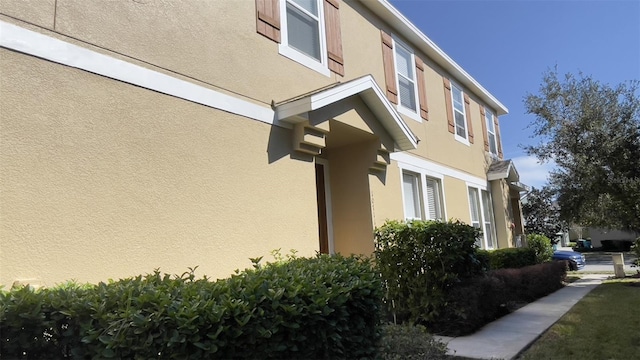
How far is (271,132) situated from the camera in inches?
245

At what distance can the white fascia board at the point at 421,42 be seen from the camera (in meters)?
9.40

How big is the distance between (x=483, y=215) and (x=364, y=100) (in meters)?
8.40

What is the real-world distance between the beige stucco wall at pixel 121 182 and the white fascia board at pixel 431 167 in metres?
3.90

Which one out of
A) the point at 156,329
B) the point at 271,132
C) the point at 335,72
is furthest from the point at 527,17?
the point at 156,329

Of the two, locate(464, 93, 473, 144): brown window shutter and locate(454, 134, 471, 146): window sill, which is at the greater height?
locate(464, 93, 473, 144): brown window shutter

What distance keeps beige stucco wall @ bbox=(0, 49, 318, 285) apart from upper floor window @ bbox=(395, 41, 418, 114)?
17.1ft

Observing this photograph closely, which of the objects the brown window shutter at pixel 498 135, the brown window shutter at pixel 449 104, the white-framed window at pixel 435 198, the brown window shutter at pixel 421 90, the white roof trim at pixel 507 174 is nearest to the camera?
the white-framed window at pixel 435 198

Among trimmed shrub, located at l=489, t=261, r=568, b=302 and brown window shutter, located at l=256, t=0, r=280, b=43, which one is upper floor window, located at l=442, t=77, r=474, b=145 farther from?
brown window shutter, located at l=256, t=0, r=280, b=43

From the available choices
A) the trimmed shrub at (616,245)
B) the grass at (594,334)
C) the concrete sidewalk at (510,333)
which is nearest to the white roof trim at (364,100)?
the concrete sidewalk at (510,333)

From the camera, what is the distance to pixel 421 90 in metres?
11.0

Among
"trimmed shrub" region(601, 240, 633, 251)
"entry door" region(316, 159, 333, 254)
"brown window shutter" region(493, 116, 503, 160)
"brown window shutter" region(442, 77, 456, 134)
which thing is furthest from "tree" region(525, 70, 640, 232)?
"trimmed shrub" region(601, 240, 633, 251)


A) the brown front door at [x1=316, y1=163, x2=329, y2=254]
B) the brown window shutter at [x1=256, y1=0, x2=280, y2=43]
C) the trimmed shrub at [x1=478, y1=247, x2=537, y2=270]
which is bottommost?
the trimmed shrub at [x1=478, y1=247, x2=537, y2=270]

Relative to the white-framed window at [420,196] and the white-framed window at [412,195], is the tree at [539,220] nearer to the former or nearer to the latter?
the white-framed window at [420,196]

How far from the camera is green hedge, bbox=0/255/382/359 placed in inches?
101
